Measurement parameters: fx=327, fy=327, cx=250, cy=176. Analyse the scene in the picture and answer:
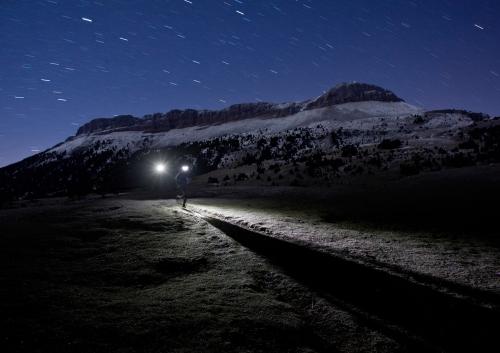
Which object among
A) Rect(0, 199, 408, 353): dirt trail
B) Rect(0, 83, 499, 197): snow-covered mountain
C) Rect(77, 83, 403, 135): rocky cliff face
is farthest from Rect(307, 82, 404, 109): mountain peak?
Rect(0, 199, 408, 353): dirt trail

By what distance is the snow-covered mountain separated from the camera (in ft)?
88.6

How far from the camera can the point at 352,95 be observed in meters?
81.4

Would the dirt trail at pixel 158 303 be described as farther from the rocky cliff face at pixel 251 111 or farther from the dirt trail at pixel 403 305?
the rocky cliff face at pixel 251 111

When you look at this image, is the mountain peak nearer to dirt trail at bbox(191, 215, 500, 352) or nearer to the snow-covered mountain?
the snow-covered mountain

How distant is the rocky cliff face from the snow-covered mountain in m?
0.34

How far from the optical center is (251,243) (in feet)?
23.8

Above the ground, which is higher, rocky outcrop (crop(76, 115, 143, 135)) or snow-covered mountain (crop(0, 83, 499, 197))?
rocky outcrop (crop(76, 115, 143, 135))

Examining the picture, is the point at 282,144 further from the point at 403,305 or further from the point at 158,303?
the point at 158,303

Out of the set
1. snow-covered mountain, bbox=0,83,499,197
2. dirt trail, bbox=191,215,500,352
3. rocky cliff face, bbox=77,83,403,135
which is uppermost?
rocky cliff face, bbox=77,83,403,135

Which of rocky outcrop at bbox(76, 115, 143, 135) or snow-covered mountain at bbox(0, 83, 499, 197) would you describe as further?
rocky outcrop at bbox(76, 115, 143, 135)

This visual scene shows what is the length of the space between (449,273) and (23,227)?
8.45m

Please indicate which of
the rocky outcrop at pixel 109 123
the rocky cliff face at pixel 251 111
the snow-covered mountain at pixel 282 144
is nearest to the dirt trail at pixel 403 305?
the snow-covered mountain at pixel 282 144

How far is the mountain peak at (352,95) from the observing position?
7938cm

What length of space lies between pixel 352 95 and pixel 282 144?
37956mm
